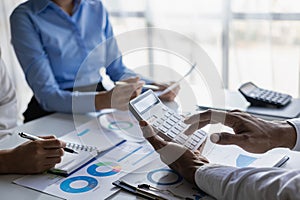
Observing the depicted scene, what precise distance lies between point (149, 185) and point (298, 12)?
1323 millimetres

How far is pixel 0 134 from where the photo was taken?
1.06 m

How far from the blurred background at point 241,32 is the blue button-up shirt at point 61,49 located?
0.34 m

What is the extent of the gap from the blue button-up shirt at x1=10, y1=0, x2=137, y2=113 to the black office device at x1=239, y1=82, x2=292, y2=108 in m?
0.42

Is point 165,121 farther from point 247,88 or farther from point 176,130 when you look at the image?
point 247,88

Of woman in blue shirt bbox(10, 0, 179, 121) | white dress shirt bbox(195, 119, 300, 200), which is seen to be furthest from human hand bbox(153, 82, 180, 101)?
white dress shirt bbox(195, 119, 300, 200)

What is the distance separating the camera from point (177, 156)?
0.82 m

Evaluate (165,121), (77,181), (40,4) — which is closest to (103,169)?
(77,181)

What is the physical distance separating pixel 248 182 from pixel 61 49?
881mm

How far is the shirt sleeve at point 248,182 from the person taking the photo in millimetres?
648

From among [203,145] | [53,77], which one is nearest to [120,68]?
[53,77]

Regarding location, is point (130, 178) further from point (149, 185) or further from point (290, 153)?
point (290, 153)

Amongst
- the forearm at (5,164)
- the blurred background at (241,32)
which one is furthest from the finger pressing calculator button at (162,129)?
the blurred background at (241,32)

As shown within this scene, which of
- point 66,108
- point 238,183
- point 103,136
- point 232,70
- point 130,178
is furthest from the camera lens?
point 232,70

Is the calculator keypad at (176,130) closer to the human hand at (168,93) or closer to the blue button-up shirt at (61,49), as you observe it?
the human hand at (168,93)
